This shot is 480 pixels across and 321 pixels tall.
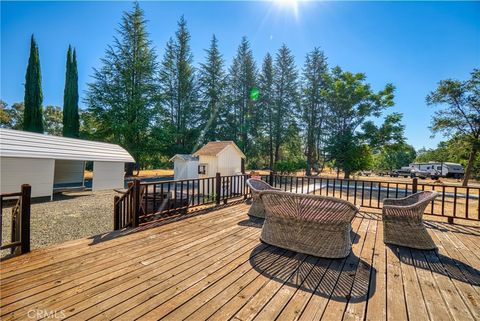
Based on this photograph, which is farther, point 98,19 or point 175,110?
point 175,110

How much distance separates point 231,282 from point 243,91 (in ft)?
88.2

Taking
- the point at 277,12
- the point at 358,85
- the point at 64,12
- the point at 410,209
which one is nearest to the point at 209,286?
the point at 410,209

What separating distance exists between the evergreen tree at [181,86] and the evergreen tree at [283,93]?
10363 millimetres

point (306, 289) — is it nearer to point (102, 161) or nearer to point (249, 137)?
point (102, 161)

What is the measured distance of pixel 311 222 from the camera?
2.52 m

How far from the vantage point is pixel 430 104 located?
15.5 m

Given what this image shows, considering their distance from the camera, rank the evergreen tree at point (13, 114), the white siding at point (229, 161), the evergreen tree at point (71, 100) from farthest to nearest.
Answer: the evergreen tree at point (13, 114), the evergreen tree at point (71, 100), the white siding at point (229, 161)

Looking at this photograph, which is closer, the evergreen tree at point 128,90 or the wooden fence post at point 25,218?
the wooden fence post at point 25,218

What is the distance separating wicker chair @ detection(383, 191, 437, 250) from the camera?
2.83m

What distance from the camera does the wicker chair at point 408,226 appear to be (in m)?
2.83

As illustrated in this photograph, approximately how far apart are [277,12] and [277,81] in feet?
66.5

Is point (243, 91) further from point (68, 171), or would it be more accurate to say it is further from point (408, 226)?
point (408, 226)

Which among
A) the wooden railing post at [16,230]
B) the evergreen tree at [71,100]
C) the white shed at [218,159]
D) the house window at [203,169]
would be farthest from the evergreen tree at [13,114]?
the wooden railing post at [16,230]

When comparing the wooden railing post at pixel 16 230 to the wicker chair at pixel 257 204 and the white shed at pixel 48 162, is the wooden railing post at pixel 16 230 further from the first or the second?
the white shed at pixel 48 162
